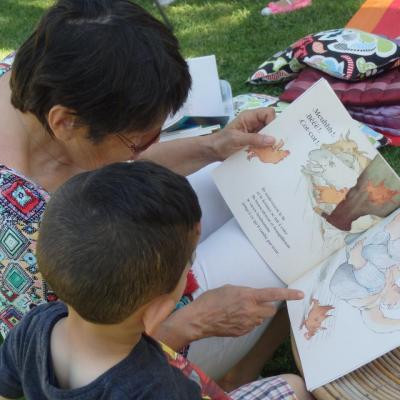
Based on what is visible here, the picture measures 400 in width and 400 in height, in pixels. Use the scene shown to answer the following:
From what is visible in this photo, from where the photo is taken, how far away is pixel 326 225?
1.30m

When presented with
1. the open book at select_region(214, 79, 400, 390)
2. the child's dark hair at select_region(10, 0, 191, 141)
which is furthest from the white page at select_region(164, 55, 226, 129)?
the child's dark hair at select_region(10, 0, 191, 141)

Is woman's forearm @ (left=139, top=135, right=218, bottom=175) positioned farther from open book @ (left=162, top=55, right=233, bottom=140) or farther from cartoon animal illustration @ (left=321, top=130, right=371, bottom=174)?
cartoon animal illustration @ (left=321, top=130, right=371, bottom=174)

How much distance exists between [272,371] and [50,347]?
0.92 metres

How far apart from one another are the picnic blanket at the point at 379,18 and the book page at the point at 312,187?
4.65 feet

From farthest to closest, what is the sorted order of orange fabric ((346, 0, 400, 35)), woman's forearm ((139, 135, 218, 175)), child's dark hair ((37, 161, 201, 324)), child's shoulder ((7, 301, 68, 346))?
orange fabric ((346, 0, 400, 35)) < woman's forearm ((139, 135, 218, 175)) < child's shoulder ((7, 301, 68, 346)) < child's dark hair ((37, 161, 201, 324))

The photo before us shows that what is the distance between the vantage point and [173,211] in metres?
0.81

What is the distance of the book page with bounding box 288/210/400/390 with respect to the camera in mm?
1091

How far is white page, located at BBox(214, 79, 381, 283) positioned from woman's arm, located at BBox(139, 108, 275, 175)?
6 centimetres

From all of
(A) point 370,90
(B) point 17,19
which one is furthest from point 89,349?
(B) point 17,19

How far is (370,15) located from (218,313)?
6.22 feet

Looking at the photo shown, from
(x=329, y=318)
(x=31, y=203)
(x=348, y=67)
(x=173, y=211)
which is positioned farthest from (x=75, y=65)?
(x=348, y=67)

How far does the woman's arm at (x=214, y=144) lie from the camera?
1464mm

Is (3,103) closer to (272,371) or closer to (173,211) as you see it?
(173,211)

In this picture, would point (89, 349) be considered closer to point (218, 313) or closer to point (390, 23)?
point (218, 313)
